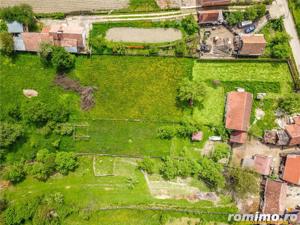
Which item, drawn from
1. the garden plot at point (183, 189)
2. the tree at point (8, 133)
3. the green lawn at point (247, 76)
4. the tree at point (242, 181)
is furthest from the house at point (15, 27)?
the tree at point (242, 181)

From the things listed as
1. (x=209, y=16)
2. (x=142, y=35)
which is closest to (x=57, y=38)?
(x=142, y=35)

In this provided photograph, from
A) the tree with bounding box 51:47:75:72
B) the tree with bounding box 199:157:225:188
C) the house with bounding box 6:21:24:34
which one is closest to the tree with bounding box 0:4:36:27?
the house with bounding box 6:21:24:34

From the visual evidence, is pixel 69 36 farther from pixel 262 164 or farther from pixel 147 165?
pixel 262 164

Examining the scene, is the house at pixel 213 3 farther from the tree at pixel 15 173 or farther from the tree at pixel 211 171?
Answer: the tree at pixel 15 173

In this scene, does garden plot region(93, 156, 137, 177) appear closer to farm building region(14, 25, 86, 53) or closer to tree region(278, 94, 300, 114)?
farm building region(14, 25, 86, 53)


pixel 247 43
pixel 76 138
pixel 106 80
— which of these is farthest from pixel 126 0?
pixel 76 138
